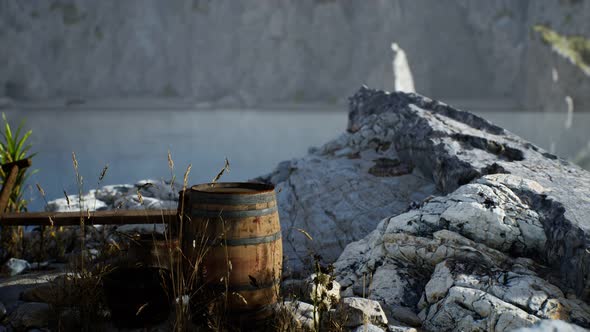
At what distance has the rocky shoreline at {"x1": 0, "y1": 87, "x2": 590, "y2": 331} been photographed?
4367 millimetres

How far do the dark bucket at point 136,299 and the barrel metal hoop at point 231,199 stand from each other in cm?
68

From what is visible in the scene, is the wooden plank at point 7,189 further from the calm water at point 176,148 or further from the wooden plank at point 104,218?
the calm water at point 176,148

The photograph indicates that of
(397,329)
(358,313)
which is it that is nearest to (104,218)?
(358,313)

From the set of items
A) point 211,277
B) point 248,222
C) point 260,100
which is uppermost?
point 248,222

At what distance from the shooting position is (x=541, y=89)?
55.5 m

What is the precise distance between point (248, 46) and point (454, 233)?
82220mm

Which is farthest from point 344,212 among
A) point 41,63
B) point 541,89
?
point 41,63

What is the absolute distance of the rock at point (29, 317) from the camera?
4.24m

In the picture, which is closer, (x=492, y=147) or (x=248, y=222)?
(x=248, y=222)

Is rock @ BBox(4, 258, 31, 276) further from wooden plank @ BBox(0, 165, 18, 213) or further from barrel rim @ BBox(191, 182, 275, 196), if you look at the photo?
barrel rim @ BBox(191, 182, 275, 196)

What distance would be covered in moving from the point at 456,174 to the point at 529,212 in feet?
5.44

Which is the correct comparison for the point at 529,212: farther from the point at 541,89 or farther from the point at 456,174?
the point at 541,89

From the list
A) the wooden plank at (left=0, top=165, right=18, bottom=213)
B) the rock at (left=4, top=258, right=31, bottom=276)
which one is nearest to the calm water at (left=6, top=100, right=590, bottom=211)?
the rock at (left=4, top=258, right=31, bottom=276)

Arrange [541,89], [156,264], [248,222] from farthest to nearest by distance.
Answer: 1. [541,89]
2. [156,264]
3. [248,222]
